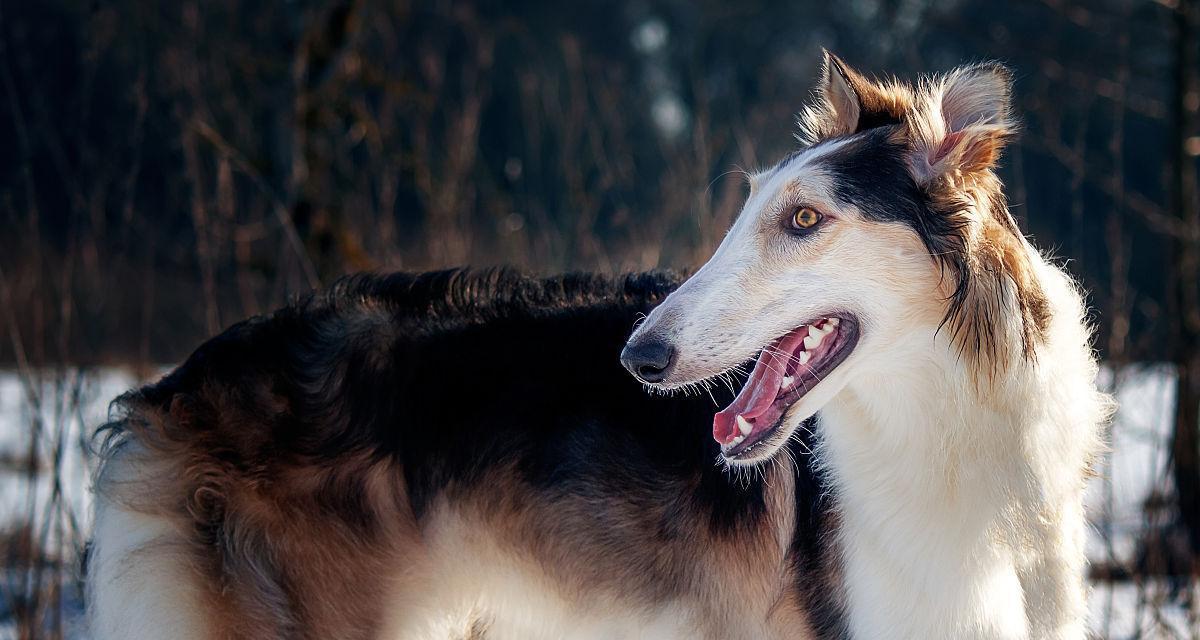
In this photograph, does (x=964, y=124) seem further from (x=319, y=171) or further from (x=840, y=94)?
(x=319, y=171)

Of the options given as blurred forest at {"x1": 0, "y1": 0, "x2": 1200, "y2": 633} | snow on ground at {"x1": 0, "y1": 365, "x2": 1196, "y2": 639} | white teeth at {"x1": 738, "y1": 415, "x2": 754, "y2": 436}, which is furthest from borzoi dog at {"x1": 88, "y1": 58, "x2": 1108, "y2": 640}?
blurred forest at {"x1": 0, "y1": 0, "x2": 1200, "y2": 633}

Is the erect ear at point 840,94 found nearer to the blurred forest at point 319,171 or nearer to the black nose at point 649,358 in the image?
the black nose at point 649,358

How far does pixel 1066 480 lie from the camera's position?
99.3 inches

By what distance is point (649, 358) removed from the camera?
2.28 metres

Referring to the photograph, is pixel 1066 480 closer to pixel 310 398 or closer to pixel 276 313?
pixel 310 398

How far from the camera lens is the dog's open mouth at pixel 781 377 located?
2.36 m

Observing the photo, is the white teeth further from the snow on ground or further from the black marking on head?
the snow on ground

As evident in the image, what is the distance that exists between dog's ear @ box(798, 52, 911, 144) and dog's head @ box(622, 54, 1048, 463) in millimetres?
141

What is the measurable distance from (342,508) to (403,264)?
12.7ft

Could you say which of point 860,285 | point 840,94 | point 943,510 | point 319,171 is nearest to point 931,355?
point 860,285

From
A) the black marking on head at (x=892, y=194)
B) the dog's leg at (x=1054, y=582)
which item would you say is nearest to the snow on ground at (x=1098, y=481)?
the dog's leg at (x=1054, y=582)

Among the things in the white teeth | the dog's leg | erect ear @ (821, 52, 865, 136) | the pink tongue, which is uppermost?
erect ear @ (821, 52, 865, 136)

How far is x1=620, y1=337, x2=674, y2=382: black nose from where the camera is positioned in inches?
89.7

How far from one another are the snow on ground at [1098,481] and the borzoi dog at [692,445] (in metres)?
0.39
